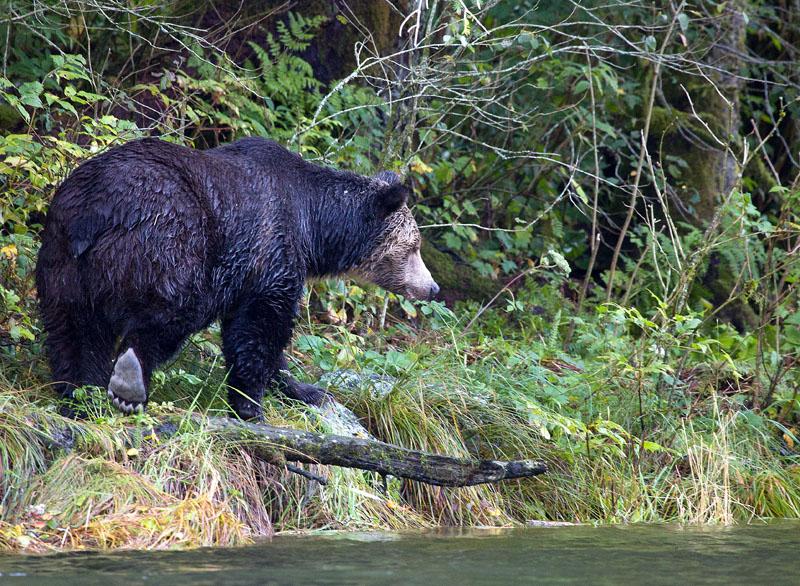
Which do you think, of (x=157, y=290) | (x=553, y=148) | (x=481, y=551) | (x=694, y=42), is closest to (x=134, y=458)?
(x=157, y=290)

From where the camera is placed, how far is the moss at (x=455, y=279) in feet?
37.0

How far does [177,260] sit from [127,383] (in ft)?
2.52

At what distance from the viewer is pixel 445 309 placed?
8.53 meters

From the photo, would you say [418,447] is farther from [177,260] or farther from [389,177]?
[389,177]

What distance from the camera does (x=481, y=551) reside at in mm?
5492

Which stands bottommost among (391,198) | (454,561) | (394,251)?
(454,561)

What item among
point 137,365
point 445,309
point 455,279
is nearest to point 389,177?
point 445,309

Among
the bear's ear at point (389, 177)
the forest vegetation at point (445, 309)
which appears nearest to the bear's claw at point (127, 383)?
the forest vegetation at point (445, 309)

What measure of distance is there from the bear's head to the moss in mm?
2892

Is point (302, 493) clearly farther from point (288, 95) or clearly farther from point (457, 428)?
point (288, 95)

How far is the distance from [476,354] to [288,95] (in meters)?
3.39

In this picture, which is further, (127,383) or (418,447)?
(418,447)

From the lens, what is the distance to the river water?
4496 millimetres

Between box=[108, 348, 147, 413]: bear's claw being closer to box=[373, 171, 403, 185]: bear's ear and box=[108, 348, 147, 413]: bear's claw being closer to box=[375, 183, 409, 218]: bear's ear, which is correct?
box=[375, 183, 409, 218]: bear's ear
